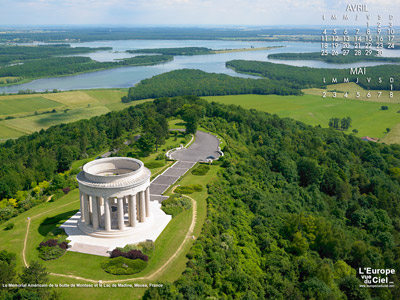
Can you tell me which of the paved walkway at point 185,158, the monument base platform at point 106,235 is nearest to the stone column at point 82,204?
the monument base platform at point 106,235

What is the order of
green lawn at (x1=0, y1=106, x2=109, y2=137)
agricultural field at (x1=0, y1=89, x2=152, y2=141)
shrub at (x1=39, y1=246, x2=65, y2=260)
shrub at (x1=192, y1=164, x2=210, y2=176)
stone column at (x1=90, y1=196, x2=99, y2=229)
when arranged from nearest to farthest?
shrub at (x1=39, y1=246, x2=65, y2=260)
stone column at (x1=90, y1=196, x2=99, y2=229)
shrub at (x1=192, y1=164, x2=210, y2=176)
green lawn at (x1=0, y1=106, x2=109, y2=137)
agricultural field at (x1=0, y1=89, x2=152, y2=141)

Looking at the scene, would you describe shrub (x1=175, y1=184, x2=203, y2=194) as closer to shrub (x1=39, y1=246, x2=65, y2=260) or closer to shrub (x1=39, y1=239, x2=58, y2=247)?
shrub (x1=39, y1=239, x2=58, y2=247)

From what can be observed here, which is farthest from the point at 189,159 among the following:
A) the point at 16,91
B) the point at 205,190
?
the point at 16,91

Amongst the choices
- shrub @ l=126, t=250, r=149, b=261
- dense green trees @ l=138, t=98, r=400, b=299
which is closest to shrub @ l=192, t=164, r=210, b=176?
dense green trees @ l=138, t=98, r=400, b=299

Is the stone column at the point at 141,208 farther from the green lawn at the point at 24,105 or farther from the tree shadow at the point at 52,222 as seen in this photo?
the green lawn at the point at 24,105

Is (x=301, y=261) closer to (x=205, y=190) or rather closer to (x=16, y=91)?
(x=205, y=190)
